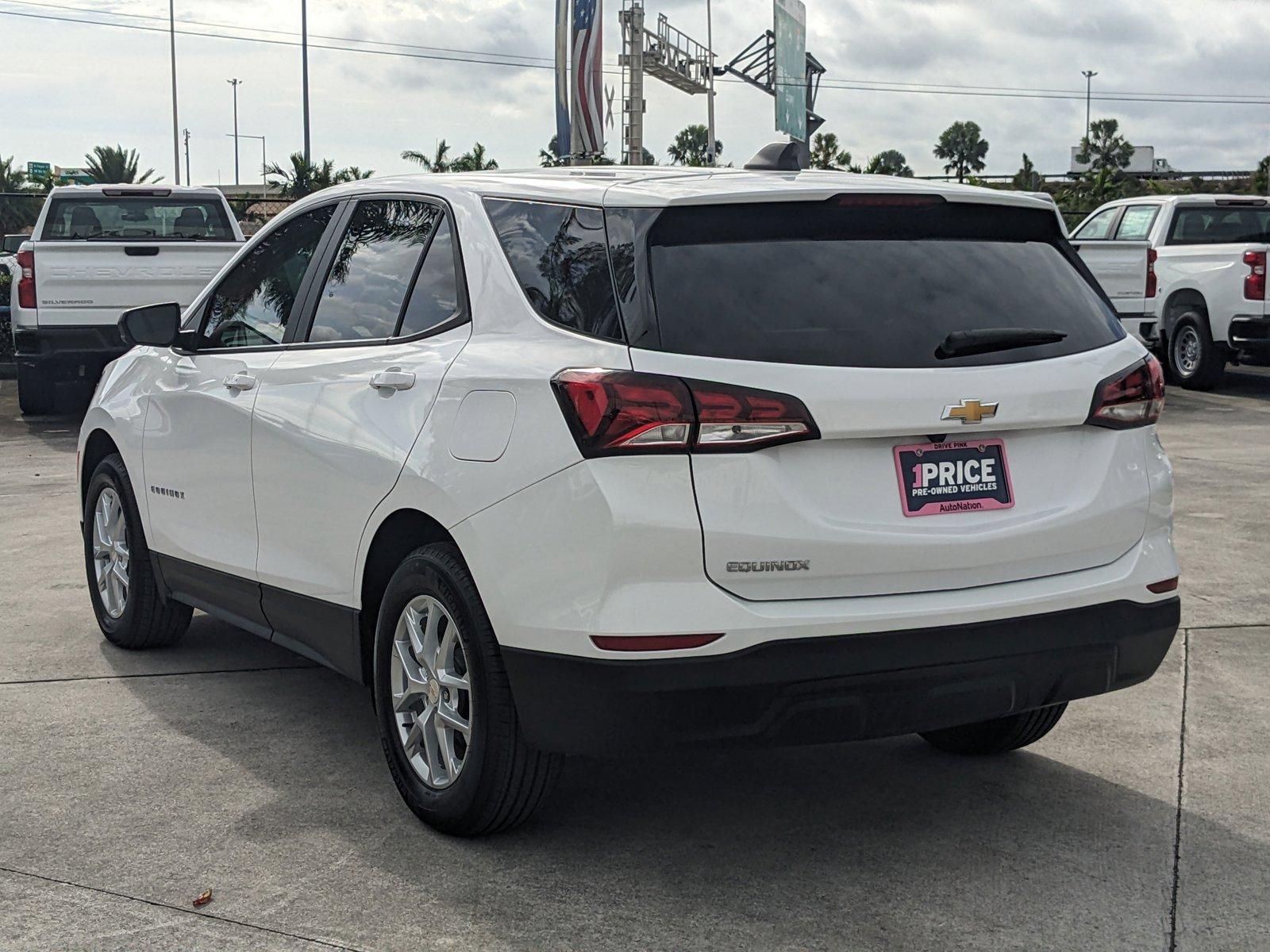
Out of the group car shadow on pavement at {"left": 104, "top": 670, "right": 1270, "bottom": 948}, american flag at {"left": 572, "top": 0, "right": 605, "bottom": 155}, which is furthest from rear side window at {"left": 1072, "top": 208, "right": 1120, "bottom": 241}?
american flag at {"left": 572, "top": 0, "right": 605, "bottom": 155}

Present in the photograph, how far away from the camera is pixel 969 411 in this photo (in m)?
3.75

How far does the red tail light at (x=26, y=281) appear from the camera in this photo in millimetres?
14446

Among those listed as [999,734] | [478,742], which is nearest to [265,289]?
[478,742]

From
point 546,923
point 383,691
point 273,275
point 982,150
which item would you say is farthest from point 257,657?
point 982,150

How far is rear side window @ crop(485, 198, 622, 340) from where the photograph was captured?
3.78 metres

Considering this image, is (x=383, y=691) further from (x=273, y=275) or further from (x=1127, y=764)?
(x=1127, y=764)

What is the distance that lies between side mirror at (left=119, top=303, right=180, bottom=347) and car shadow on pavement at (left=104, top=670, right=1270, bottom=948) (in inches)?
60.8

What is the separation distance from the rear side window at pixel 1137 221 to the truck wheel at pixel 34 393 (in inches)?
479

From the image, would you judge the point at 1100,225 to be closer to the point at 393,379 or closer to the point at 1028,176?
the point at 393,379

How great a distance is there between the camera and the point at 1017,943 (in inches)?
139

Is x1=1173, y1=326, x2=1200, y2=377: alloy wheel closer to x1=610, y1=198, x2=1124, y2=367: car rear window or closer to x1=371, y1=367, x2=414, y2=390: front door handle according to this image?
x1=610, y1=198, x2=1124, y2=367: car rear window

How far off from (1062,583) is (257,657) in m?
3.49

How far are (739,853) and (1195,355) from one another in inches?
612

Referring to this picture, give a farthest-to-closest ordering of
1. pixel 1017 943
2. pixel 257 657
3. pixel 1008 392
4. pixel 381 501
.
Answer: pixel 257 657 → pixel 381 501 → pixel 1008 392 → pixel 1017 943
